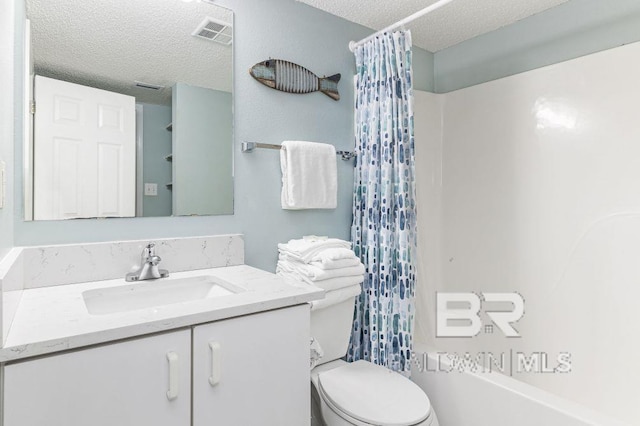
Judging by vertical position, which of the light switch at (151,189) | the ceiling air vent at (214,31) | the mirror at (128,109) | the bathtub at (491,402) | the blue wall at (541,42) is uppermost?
the blue wall at (541,42)

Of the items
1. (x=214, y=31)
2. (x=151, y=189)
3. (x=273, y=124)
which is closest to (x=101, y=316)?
(x=151, y=189)

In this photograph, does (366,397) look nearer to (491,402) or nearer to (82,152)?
(491,402)

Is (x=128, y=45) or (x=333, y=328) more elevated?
(x=128, y=45)

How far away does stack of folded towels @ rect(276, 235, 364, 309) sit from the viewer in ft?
5.44

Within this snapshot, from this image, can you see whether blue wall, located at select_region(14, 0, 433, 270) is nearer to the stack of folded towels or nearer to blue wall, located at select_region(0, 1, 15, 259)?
the stack of folded towels

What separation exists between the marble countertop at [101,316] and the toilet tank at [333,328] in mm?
431

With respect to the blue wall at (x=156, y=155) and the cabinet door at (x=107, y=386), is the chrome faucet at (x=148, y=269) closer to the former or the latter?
the blue wall at (x=156, y=155)

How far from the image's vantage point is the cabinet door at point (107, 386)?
2.62ft

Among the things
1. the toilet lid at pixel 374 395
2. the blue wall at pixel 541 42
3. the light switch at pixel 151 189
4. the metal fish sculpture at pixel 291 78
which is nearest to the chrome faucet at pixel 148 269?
the light switch at pixel 151 189

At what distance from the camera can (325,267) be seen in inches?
65.1

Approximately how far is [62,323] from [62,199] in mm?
628

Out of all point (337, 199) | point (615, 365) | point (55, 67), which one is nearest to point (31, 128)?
point (55, 67)

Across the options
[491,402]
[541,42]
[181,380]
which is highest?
→ [541,42]

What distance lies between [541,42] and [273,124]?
1629mm
